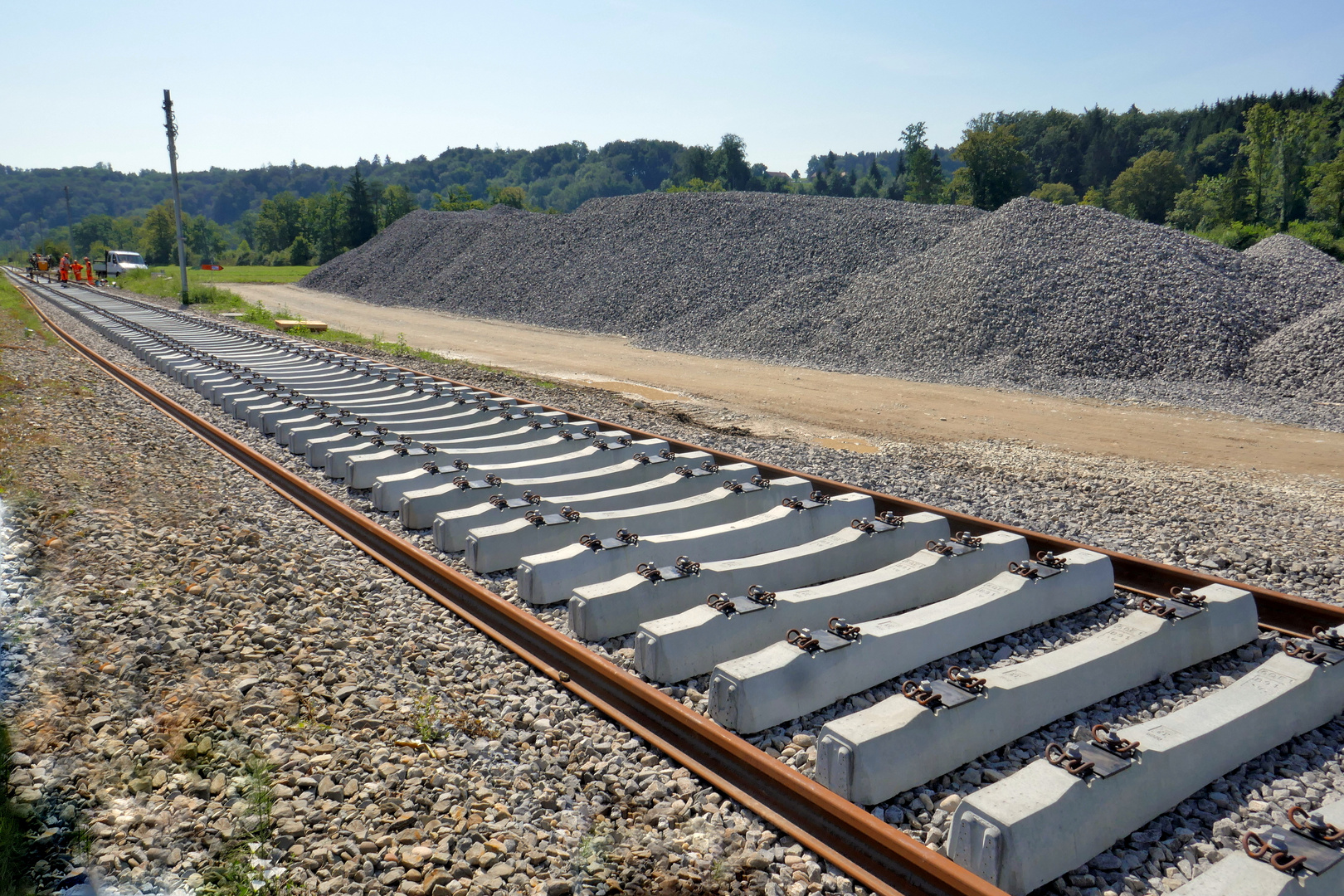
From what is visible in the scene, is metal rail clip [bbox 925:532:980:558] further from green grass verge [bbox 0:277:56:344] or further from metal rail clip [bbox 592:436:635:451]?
green grass verge [bbox 0:277:56:344]

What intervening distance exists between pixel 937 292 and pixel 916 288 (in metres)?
0.97

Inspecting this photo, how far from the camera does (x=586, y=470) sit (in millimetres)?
7645

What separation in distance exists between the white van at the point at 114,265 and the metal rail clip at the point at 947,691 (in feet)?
211

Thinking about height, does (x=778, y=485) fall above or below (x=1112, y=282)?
below

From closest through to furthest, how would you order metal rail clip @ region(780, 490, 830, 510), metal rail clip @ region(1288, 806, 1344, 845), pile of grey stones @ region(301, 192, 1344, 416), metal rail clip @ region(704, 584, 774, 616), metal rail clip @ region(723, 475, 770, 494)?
metal rail clip @ region(1288, 806, 1344, 845)
metal rail clip @ region(704, 584, 774, 616)
metal rail clip @ region(780, 490, 830, 510)
metal rail clip @ region(723, 475, 770, 494)
pile of grey stones @ region(301, 192, 1344, 416)

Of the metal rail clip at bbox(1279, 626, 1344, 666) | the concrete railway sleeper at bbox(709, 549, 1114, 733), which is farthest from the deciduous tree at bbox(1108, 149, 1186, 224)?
the metal rail clip at bbox(1279, 626, 1344, 666)

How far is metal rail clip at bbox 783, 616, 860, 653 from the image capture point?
12.5 feet

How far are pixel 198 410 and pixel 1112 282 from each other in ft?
62.6

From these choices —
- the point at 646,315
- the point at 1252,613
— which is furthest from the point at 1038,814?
the point at 646,315

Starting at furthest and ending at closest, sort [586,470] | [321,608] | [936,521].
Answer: [586,470] → [936,521] → [321,608]

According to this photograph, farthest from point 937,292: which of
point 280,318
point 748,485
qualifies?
point 280,318

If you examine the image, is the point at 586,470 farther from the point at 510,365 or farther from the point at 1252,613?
the point at 510,365

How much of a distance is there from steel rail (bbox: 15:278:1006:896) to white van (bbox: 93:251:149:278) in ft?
203

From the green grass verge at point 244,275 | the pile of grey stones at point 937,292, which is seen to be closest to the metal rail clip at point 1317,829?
the pile of grey stones at point 937,292
